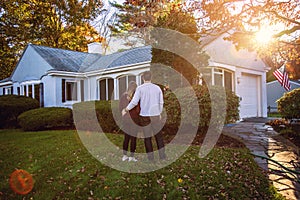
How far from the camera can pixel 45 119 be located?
1064 centimetres

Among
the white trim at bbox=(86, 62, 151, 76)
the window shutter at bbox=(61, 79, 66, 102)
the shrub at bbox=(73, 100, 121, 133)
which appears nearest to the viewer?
the shrub at bbox=(73, 100, 121, 133)

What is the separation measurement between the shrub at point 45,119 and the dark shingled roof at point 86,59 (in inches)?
148

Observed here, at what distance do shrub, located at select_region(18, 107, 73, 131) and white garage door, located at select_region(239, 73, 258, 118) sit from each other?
8488mm

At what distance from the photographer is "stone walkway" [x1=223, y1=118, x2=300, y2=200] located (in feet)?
14.8

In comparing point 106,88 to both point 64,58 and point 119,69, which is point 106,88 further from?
point 64,58

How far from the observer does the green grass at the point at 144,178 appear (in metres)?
4.09

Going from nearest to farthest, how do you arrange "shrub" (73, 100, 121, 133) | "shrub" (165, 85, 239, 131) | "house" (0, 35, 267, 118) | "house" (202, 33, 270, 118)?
"shrub" (165, 85, 239, 131) → "shrub" (73, 100, 121, 133) → "house" (202, 33, 270, 118) → "house" (0, 35, 267, 118)

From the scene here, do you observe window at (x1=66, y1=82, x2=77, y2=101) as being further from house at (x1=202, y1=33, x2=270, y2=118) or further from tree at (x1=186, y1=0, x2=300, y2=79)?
tree at (x1=186, y1=0, x2=300, y2=79)

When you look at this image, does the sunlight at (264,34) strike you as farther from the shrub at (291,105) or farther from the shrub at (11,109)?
the shrub at (11,109)

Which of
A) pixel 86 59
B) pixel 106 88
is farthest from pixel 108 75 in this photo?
pixel 86 59

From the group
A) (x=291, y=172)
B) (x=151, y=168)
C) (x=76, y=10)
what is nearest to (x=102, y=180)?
(x=151, y=168)

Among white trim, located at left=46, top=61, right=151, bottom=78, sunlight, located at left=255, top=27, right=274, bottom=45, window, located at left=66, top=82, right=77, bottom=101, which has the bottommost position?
window, located at left=66, top=82, right=77, bottom=101

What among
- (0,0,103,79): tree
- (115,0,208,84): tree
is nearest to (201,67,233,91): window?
(115,0,208,84): tree

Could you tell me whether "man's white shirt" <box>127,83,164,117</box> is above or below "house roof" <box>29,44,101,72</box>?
below
